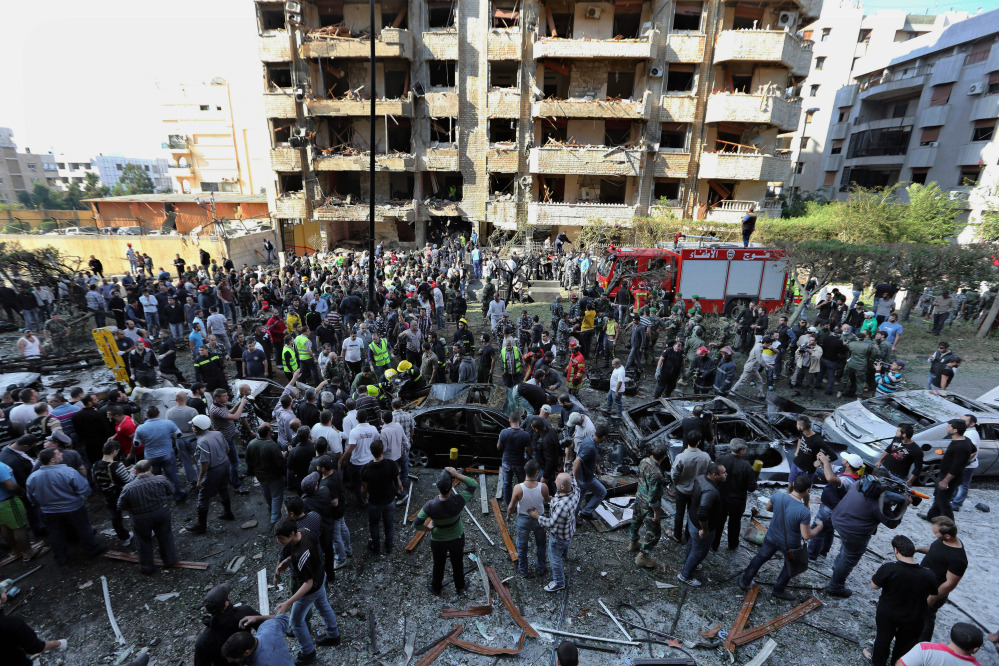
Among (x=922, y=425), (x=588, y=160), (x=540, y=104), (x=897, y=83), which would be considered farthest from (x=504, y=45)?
(x=897, y=83)

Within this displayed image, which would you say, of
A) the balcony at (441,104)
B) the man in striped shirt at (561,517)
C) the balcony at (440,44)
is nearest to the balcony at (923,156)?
the balcony at (441,104)

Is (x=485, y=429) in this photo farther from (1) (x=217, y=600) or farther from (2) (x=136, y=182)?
(2) (x=136, y=182)

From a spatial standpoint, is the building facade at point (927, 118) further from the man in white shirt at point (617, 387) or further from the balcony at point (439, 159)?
the man in white shirt at point (617, 387)

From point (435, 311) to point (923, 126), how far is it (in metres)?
39.4

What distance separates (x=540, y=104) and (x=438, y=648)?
27.2m

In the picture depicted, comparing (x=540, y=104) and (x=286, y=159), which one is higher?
(x=540, y=104)

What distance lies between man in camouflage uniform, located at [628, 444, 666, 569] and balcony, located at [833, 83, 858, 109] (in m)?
47.2

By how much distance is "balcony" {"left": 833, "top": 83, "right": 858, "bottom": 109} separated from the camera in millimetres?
38969

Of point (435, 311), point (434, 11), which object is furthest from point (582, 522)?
point (434, 11)

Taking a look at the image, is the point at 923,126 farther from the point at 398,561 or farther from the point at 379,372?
the point at 398,561

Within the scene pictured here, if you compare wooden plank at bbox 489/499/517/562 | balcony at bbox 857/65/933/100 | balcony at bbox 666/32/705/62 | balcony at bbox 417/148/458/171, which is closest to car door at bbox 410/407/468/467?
wooden plank at bbox 489/499/517/562

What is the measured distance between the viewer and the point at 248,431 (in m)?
8.88

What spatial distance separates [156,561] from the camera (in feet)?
20.7

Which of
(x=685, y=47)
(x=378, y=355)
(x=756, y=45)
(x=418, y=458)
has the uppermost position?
(x=685, y=47)
